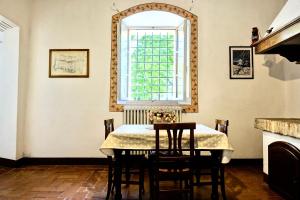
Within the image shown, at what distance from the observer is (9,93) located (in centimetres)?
394

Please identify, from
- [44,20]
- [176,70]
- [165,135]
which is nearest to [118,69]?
[176,70]

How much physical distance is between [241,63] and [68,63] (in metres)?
2.91

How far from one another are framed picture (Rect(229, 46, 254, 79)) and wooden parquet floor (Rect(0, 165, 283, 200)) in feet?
4.99

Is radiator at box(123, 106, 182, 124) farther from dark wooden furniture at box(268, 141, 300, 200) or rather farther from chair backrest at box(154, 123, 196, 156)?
chair backrest at box(154, 123, 196, 156)

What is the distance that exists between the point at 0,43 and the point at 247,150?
4.43 m

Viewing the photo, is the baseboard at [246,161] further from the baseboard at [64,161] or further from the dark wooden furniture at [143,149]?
the baseboard at [64,161]

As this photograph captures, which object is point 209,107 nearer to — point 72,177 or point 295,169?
point 295,169

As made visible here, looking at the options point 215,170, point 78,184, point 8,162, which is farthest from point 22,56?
point 215,170

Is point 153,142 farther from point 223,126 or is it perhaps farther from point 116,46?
point 116,46

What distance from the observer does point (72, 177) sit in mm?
3340

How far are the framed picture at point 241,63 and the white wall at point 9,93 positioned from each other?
3.49 meters

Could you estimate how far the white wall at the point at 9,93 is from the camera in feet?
12.8

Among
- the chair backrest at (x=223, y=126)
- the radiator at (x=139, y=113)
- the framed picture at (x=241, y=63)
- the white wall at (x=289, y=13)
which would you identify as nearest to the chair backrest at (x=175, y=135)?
the chair backrest at (x=223, y=126)

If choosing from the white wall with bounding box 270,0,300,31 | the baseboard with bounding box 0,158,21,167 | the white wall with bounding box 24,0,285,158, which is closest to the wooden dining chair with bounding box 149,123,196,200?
the white wall with bounding box 270,0,300,31
